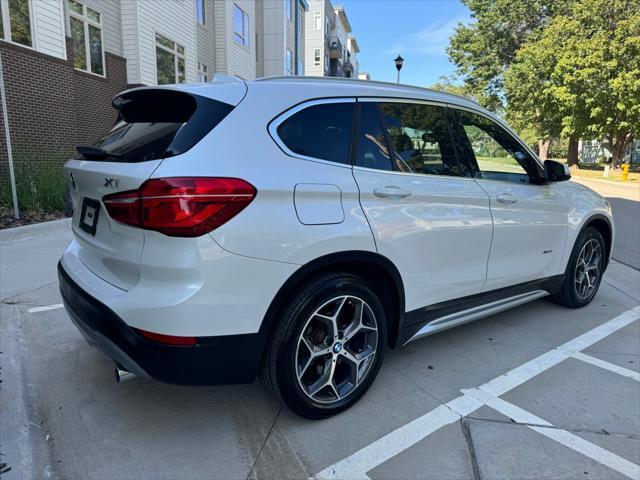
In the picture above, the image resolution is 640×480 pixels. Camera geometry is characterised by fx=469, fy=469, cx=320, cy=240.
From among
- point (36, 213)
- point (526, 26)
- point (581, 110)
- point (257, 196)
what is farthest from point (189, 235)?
point (526, 26)

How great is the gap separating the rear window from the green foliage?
6.49m

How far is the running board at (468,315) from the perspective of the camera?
3.17 metres

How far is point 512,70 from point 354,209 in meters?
31.1

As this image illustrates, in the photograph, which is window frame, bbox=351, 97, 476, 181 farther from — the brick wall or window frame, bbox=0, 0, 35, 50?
window frame, bbox=0, 0, 35, 50

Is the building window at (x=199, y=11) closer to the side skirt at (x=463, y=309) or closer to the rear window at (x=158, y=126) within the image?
the rear window at (x=158, y=126)

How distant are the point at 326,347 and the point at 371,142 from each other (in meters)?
1.23

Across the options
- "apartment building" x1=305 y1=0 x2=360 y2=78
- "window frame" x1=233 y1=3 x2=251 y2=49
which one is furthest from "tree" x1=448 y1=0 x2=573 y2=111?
"window frame" x1=233 y1=3 x2=251 y2=49

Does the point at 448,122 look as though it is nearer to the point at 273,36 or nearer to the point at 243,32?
the point at 243,32

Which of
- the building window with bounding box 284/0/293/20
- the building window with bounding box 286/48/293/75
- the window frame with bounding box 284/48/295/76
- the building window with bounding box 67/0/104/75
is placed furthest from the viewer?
the building window with bounding box 286/48/293/75

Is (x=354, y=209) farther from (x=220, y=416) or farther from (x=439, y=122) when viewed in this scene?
(x=220, y=416)

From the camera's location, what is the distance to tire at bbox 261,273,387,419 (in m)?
2.41

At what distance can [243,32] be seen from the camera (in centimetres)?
2233

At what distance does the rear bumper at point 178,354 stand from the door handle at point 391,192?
1045 mm

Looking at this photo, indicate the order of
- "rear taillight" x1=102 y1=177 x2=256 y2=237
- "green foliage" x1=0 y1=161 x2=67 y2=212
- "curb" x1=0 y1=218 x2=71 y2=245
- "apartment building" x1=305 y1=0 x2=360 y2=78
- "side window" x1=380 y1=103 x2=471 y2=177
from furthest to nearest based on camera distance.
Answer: "apartment building" x1=305 y1=0 x2=360 y2=78 → "green foliage" x1=0 y1=161 x2=67 y2=212 → "curb" x1=0 y1=218 x2=71 y2=245 → "side window" x1=380 y1=103 x2=471 y2=177 → "rear taillight" x1=102 y1=177 x2=256 y2=237
